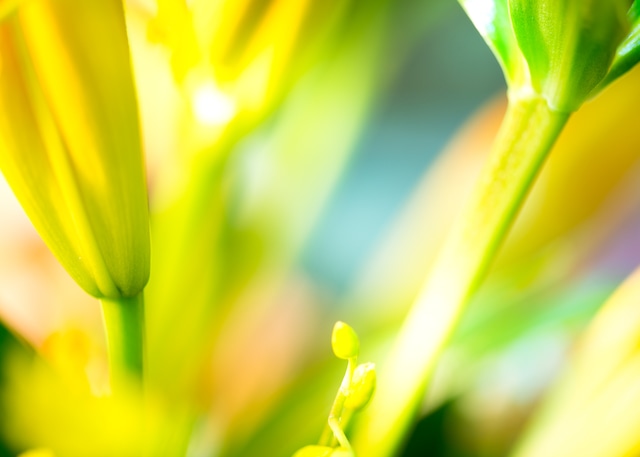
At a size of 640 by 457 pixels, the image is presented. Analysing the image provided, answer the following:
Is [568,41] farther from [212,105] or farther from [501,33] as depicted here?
[212,105]

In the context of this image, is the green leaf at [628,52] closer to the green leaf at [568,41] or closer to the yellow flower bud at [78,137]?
the green leaf at [568,41]

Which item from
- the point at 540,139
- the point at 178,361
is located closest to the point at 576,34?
the point at 540,139

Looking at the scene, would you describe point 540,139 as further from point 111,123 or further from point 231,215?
point 231,215

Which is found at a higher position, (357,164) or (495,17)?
(357,164)

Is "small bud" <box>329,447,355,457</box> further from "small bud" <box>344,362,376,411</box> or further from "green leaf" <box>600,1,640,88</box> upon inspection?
"green leaf" <box>600,1,640,88</box>

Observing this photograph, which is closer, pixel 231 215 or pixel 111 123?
pixel 111 123

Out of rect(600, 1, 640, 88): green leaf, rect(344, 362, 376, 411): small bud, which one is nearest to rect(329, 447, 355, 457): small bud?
rect(344, 362, 376, 411): small bud

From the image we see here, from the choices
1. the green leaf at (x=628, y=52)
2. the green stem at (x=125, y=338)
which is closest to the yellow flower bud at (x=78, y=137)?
the green stem at (x=125, y=338)
